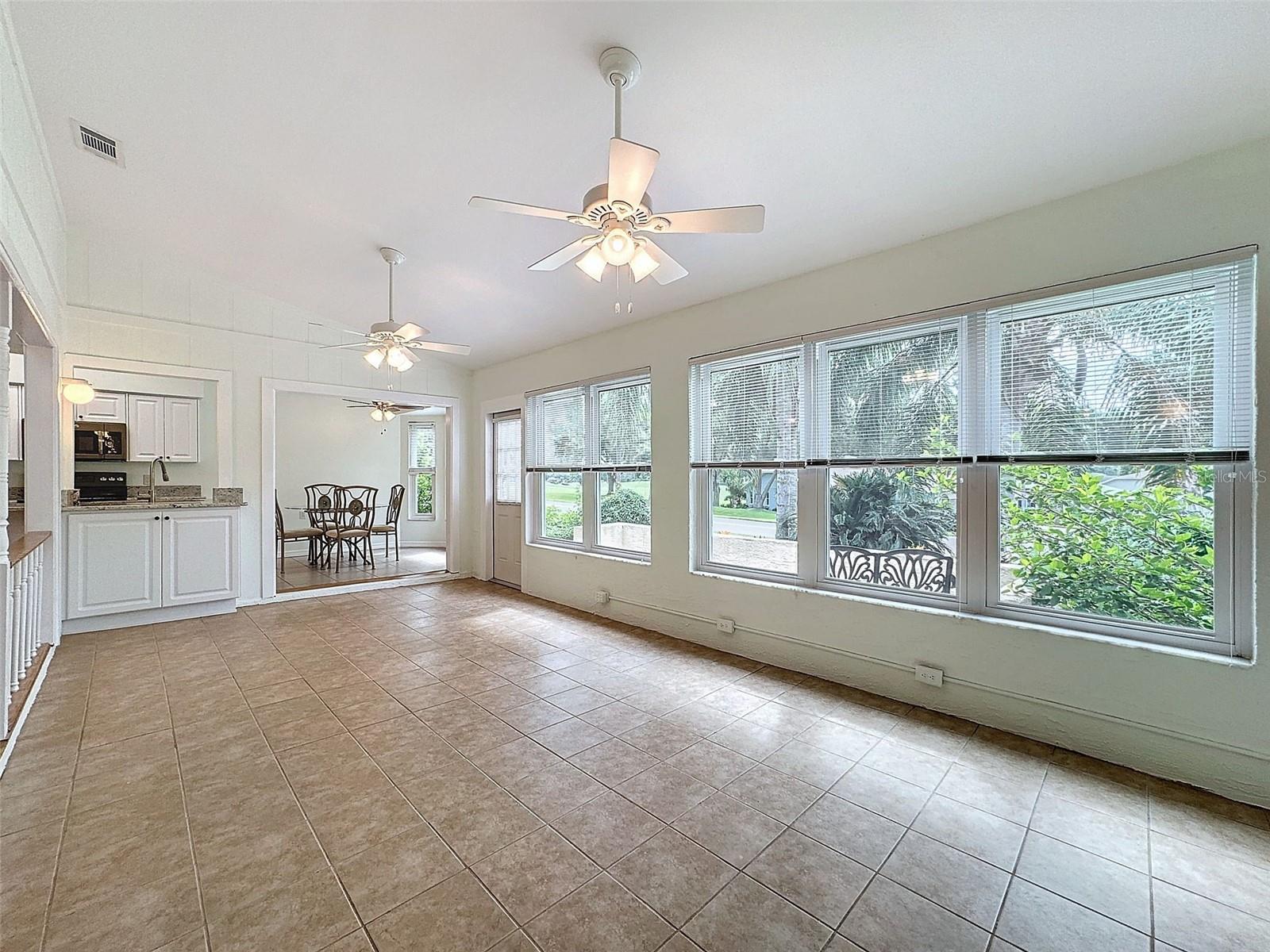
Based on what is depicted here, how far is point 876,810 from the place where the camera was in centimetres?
220

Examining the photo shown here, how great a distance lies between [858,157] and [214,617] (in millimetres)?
6095

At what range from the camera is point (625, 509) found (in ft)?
17.0

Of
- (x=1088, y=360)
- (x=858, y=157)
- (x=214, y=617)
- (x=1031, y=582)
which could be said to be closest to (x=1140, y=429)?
(x=1088, y=360)

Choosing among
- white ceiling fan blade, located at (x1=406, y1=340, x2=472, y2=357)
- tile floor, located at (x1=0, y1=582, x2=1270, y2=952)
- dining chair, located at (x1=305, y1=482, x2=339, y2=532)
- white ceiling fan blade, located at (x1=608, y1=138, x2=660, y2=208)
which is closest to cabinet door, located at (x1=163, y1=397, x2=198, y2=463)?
dining chair, located at (x1=305, y1=482, x2=339, y2=532)

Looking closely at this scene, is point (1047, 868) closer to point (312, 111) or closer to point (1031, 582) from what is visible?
point (1031, 582)

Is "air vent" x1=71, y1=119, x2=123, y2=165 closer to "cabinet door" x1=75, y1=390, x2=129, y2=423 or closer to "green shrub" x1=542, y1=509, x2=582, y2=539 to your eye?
"cabinet door" x1=75, y1=390, x2=129, y2=423

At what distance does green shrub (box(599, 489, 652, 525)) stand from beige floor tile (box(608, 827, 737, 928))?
292 centimetres

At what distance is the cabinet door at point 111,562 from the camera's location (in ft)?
14.6

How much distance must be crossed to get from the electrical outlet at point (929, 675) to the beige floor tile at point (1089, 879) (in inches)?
42.9

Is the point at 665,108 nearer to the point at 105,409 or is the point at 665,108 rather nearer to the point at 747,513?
the point at 747,513

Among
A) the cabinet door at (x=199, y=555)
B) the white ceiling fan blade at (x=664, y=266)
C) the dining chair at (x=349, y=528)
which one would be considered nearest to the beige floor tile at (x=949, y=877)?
the white ceiling fan blade at (x=664, y=266)

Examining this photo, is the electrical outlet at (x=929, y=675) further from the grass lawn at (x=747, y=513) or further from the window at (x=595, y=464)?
the window at (x=595, y=464)

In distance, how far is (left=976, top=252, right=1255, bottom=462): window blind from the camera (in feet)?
7.78

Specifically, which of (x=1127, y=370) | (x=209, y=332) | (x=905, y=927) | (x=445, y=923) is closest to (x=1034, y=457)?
(x=1127, y=370)
